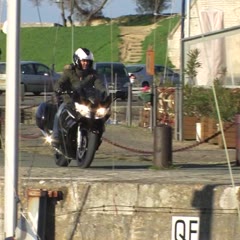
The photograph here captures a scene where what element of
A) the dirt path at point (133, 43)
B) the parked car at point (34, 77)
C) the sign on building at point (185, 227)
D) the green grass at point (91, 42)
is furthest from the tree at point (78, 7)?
the dirt path at point (133, 43)

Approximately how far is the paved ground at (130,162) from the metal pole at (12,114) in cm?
124

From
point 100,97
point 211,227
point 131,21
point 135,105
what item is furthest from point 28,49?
point 211,227

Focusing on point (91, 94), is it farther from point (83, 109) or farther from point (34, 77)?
point (34, 77)

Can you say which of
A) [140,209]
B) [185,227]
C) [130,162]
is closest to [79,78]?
[130,162]

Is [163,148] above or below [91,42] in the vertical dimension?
below

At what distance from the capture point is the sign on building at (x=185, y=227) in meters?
9.22

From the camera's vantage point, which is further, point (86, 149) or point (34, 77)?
point (34, 77)

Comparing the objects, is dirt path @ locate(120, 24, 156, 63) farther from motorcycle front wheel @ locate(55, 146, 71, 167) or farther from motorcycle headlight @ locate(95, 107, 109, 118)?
motorcycle headlight @ locate(95, 107, 109, 118)

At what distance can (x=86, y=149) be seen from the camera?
40.7ft

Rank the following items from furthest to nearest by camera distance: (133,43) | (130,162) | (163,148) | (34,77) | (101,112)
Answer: (133,43) < (34,77) < (130,162) < (101,112) < (163,148)

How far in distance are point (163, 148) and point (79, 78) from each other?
4.94 ft

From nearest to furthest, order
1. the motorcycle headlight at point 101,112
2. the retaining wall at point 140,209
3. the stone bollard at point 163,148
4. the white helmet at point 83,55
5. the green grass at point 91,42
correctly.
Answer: the retaining wall at point 140,209 → the stone bollard at point 163,148 → the motorcycle headlight at point 101,112 → the white helmet at point 83,55 → the green grass at point 91,42

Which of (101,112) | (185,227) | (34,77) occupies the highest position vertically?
(34,77)

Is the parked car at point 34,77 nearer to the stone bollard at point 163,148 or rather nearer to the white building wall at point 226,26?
the white building wall at point 226,26
